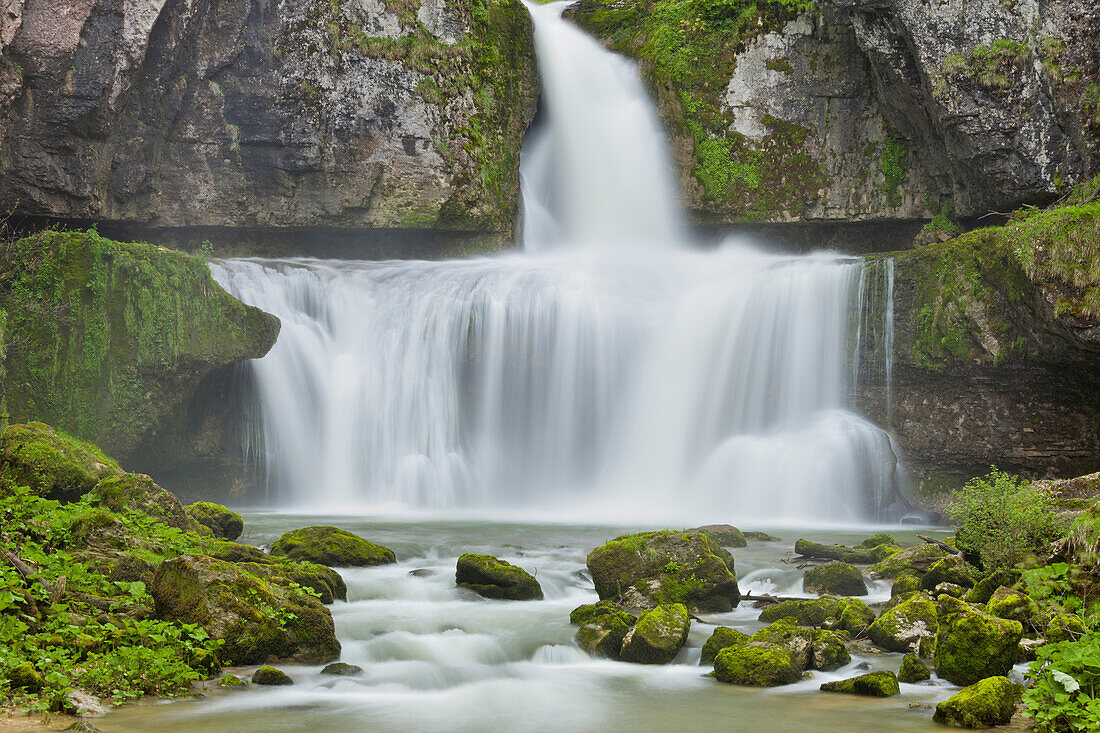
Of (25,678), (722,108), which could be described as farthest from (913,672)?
(722,108)

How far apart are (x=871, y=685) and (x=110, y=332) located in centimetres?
1271

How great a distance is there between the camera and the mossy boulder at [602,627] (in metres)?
6.80

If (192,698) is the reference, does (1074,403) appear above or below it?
above

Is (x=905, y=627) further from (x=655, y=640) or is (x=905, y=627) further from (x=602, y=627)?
(x=602, y=627)

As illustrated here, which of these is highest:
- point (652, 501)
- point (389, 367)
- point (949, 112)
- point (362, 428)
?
point (949, 112)

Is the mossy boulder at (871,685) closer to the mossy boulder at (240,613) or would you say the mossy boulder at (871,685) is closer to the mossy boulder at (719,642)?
the mossy boulder at (719,642)

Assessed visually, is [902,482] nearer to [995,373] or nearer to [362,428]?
[995,373]

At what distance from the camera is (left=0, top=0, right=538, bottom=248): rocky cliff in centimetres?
1916

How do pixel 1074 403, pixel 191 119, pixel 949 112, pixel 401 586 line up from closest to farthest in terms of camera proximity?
1. pixel 401 586
2. pixel 1074 403
3. pixel 949 112
4. pixel 191 119

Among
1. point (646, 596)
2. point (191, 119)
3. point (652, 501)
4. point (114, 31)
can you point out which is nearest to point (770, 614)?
point (646, 596)

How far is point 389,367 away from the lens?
17.6 meters

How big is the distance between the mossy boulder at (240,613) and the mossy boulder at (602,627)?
79.2 inches

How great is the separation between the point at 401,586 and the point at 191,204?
577 inches

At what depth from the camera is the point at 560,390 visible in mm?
17719
